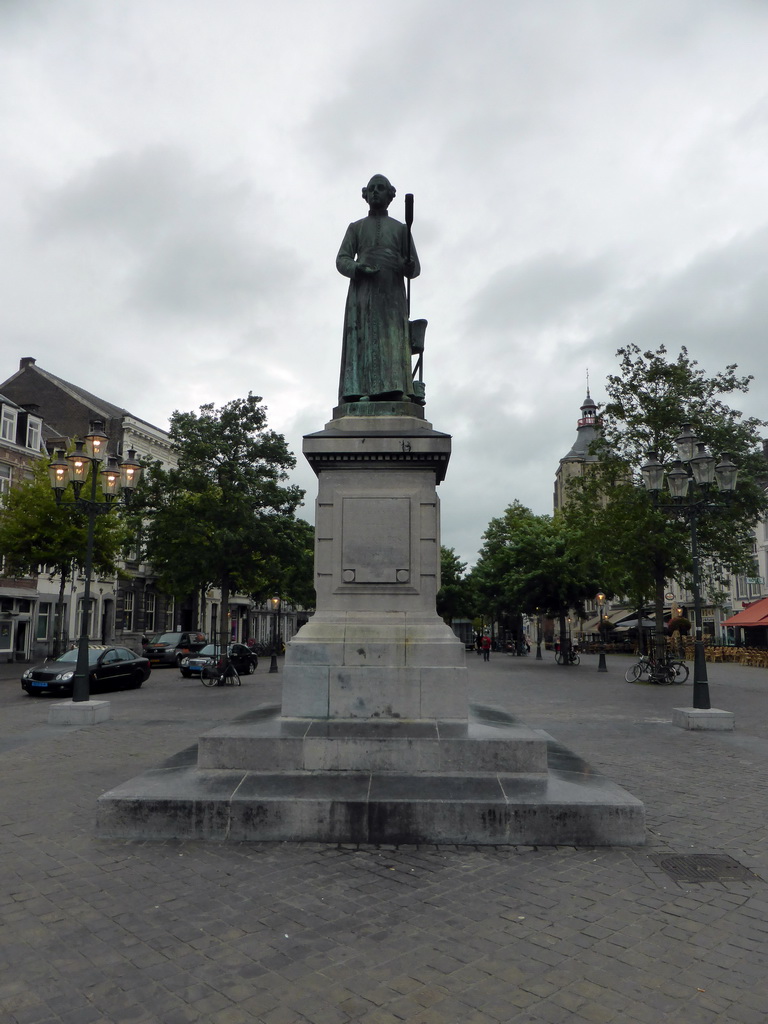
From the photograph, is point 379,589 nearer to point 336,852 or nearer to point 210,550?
point 336,852

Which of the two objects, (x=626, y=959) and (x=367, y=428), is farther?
(x=367, y=428)

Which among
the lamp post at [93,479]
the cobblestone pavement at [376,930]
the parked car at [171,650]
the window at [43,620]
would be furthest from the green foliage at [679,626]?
the cobblestone pavement at [376,930]

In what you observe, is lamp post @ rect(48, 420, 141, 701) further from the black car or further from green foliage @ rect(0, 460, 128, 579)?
green foliage @ rect(0, 460, 128, 579)

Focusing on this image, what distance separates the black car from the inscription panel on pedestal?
14.1 m

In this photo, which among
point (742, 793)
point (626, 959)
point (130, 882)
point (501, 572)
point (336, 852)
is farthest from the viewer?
point (501, 572)

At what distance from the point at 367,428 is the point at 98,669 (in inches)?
667

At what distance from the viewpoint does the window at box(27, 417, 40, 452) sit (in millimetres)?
41312

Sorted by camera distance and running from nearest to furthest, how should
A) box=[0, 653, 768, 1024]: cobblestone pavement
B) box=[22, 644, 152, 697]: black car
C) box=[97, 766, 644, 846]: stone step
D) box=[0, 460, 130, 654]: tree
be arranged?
1. box=[0, 653, 768, 1024]: cobblestone pavement
2. box=[97, 766, 644, 846]: stone step
3. box=[22, 644, 152, 697]: black car
4. box=[0, 460, 130, 654]: tree

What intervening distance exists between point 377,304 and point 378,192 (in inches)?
54.9

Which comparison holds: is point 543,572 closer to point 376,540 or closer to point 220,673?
point 220,673

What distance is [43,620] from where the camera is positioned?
41.8m

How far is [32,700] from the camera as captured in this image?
65.5 ft

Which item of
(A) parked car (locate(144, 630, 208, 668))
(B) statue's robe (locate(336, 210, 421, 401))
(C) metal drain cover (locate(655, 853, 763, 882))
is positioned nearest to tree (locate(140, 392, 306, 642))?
(A) parked car (locate(144, 630, 208, 668))

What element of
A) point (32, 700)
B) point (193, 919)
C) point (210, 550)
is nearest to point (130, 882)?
point (193, 919)
